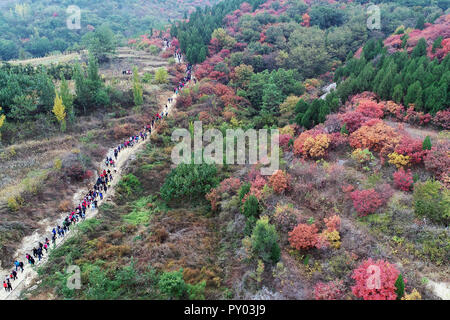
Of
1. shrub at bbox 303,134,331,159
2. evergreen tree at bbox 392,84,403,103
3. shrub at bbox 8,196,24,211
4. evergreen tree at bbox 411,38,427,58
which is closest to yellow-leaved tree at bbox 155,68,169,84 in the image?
shrub at bbox 8,196,24,211

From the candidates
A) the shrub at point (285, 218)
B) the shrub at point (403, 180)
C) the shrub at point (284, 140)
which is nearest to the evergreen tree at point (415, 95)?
the shrub at point (403, 180)

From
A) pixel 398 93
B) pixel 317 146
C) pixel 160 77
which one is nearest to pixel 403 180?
pixel 317 146

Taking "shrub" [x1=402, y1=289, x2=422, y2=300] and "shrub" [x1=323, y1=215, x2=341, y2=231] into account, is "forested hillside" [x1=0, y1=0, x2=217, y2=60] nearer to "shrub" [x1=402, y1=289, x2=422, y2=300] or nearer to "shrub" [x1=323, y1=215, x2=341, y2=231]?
"shrub" [x1=323, y1=215, x2=341, y2=231]

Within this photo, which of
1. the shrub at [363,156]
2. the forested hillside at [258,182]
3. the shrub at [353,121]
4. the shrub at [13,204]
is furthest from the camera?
→ the shrub at [353,121]

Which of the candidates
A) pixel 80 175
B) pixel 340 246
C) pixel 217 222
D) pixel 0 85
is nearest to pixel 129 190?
pixel 80 175

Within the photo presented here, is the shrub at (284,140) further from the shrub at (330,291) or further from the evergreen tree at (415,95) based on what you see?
the shrub at (330,291)
